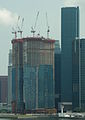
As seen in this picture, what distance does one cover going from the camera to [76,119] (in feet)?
519

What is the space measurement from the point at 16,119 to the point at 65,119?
13478mm

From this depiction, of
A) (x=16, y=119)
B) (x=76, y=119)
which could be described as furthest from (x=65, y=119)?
(x=16, y=119)

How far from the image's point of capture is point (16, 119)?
518 feet

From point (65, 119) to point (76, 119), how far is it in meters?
3.65

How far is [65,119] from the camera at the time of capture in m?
160

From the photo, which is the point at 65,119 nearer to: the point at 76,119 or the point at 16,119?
the point at 76,119

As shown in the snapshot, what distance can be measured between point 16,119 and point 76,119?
52.9 ft
